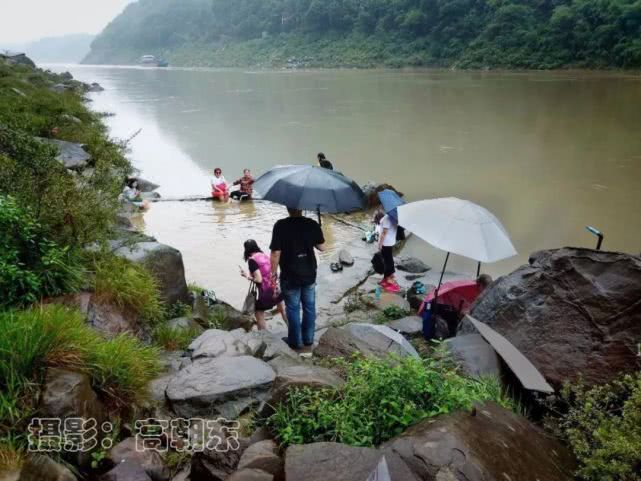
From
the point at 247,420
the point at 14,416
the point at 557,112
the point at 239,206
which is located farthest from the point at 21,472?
the point at 557,112

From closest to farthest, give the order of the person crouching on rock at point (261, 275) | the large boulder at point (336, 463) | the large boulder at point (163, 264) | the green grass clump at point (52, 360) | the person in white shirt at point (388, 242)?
the large boulder at point (336, 463) < the green grass clump at point (52, 360) < the large boulder at point (163, 264) < the person crouching on rock at point (261, 275) < the person in white shirt at point (388, 242)

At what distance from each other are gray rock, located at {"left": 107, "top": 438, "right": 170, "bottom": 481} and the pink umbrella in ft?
12.5

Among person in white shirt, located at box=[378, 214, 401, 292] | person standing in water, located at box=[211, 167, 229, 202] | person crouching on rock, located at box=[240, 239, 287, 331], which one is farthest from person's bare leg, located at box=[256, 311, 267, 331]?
person standing in water, located at box=[211, 167, 229, 202]

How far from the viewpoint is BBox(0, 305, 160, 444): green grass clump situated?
8.54 ft

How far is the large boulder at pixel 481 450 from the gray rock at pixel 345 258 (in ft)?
17.4

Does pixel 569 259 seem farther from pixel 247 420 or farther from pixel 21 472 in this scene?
pixel 21 472

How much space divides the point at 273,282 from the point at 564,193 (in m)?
10.5

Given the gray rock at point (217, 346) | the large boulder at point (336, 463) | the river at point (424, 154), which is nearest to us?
the large boulder at point (336, 463)

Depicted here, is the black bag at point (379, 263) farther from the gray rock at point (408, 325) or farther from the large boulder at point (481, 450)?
the large boulder at point (481, 450)

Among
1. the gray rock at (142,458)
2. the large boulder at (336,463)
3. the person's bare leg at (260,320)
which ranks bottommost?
the person's bare leg at (260,320)

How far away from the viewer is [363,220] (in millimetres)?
10734

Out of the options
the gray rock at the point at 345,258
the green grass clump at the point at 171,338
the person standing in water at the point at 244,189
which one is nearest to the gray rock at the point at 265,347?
the green grass clump at the point at 171,338

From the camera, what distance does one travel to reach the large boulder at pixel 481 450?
234cm

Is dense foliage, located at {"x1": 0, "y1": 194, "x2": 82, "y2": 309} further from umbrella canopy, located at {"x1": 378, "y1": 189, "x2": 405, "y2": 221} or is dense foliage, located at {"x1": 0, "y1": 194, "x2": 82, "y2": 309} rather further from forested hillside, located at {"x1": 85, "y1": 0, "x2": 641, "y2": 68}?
forested hillside, located at {"x1": 85, "y1": 0, "x2": 641, "y2": 68}
